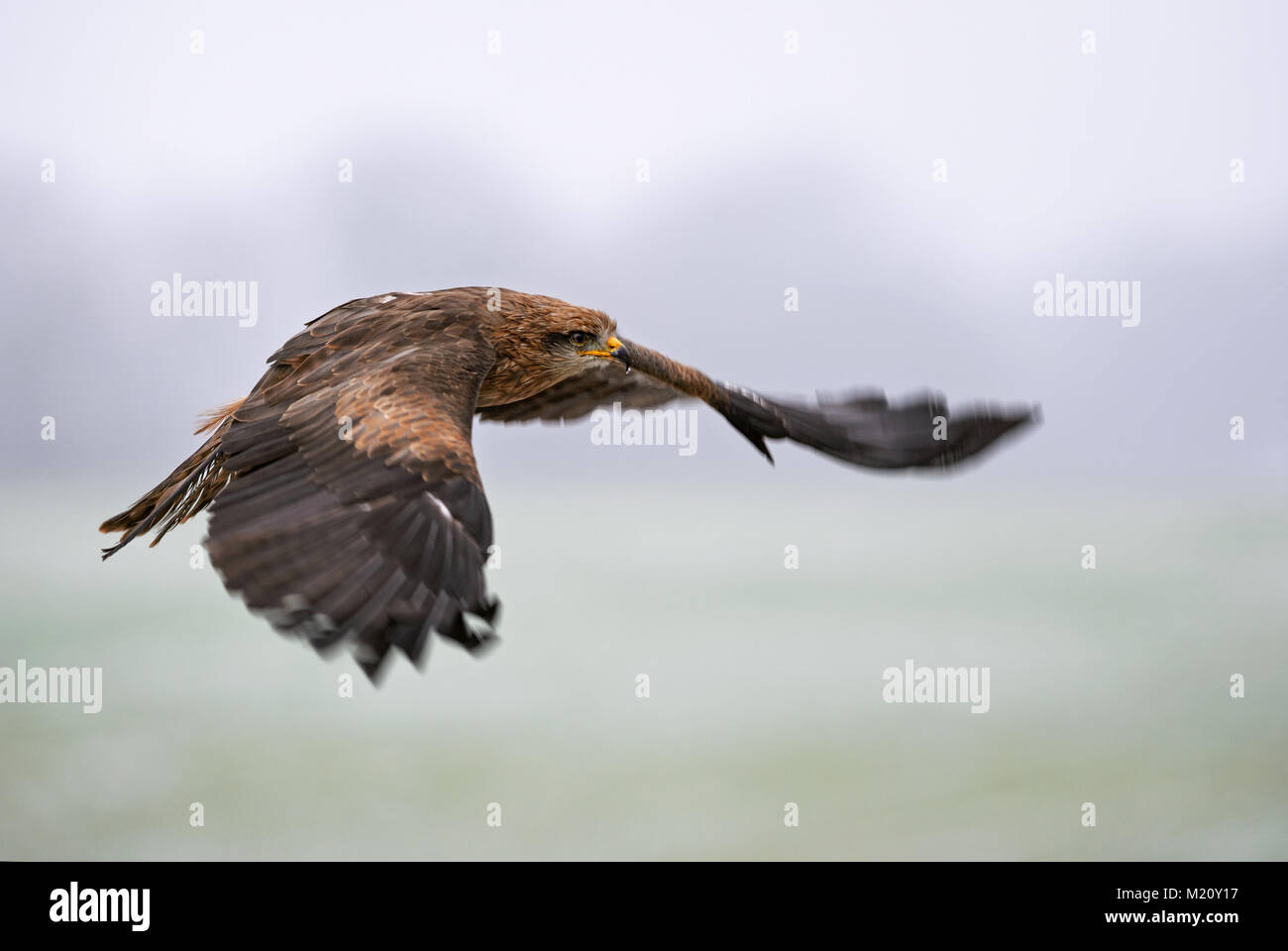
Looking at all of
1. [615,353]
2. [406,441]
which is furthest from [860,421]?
[406,441]

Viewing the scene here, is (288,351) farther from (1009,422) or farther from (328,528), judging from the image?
(1009,422)

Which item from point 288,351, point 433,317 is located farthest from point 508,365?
point 288,351

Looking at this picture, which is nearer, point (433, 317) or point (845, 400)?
point (433, 317)

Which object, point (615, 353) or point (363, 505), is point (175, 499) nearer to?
point (363, 505)

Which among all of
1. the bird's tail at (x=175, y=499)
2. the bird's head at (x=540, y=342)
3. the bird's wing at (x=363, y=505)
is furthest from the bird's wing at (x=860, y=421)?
the bird's tail at (x=175, y=499)

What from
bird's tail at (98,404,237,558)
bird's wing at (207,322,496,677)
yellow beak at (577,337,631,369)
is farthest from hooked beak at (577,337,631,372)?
bird's tail at (98,404,237,558)

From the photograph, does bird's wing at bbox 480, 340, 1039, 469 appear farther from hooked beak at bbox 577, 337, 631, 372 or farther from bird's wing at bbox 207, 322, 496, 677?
bird's wing at bbox 207, 322, 496, 677
